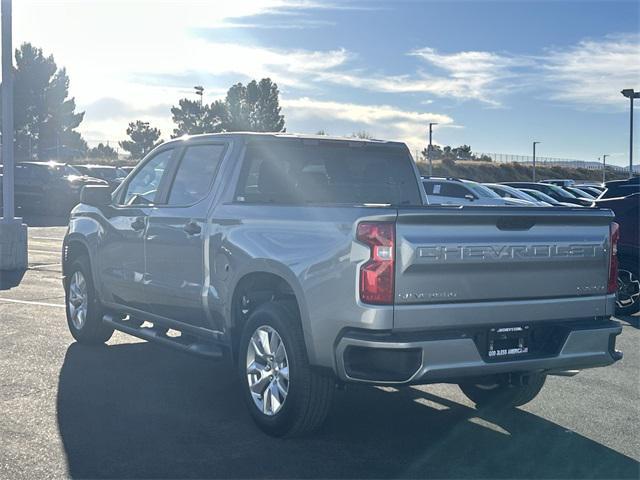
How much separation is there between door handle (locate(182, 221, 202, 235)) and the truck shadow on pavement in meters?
1.25

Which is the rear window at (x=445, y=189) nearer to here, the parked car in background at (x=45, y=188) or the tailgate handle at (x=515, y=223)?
the parked car in background at (x=45, y=188)

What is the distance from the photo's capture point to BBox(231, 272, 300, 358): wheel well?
5.75 m

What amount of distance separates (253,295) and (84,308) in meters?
3.05

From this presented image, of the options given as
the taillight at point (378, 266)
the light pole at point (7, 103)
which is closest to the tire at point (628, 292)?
the taillight at point (378, 266)

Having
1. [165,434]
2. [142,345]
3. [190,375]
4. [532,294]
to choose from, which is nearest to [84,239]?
[142,345]

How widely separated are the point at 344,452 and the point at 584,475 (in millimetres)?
1415

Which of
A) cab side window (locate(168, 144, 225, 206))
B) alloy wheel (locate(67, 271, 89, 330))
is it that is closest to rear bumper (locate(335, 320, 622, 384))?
cab side window (locate(168, 144, 225, 206))

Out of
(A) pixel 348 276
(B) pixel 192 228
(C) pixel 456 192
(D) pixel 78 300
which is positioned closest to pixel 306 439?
(A) pixel 348 276

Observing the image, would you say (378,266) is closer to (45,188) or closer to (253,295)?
(253,295)

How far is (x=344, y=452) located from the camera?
17.7ft

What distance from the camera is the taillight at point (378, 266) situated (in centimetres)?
488

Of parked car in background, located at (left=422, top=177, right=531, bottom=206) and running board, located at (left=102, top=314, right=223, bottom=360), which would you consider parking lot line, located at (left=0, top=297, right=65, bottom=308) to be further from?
parked car in background, located at (left=422, top=177, right=531, bottom=206)

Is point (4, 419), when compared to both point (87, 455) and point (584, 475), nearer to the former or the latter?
point (87, 455)

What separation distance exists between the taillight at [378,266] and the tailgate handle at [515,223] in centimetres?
75
